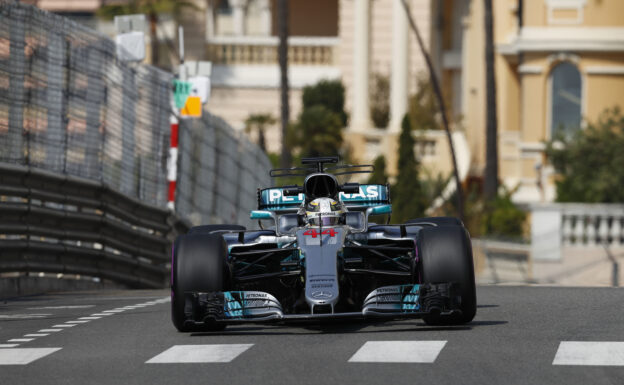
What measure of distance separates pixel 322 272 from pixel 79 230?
10475mm

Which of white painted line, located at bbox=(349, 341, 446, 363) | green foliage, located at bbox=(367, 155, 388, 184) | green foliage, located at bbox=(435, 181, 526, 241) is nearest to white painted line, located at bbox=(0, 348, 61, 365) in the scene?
white painted line, located at bbox=(349, 341, 446, 363)

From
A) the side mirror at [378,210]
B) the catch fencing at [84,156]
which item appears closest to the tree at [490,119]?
the catch fencing at [84,156]

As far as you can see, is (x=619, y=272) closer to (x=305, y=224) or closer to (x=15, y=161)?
(x=15, y=161)

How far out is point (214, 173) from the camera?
29641 mm

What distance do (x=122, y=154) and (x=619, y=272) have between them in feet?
56.2

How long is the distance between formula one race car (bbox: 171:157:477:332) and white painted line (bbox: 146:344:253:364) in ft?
2.80

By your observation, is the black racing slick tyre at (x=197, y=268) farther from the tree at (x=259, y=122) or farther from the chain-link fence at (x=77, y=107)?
the tree at (x=259, y=122)

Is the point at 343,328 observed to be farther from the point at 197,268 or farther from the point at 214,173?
the point at 214,173

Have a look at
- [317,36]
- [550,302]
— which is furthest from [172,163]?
[317,36]

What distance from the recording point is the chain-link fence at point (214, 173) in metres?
27.9

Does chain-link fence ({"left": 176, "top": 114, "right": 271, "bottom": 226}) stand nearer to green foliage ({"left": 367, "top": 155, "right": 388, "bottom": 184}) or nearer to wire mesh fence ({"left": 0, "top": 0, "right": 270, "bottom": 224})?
wire mesh fence ({"left": 0, "top": 0, "right": 270, "bottom": 224})

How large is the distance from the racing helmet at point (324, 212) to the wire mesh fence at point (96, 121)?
809 centimetres

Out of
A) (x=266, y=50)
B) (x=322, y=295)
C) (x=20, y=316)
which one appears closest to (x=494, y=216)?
(x=266, y=50)

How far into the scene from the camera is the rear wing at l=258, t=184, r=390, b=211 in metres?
15.3
